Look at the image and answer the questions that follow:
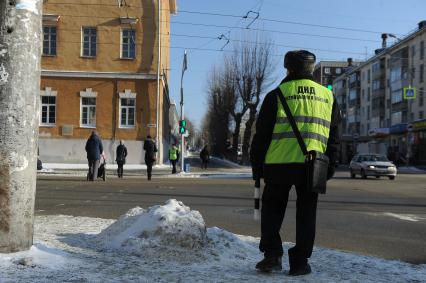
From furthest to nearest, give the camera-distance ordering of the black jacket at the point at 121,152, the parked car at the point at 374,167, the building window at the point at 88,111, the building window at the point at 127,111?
the building window at the point at 127,111 → the building window at the point at 88,111 → the parked car at the point at 374,167 → the black jacket at the point at 121,152

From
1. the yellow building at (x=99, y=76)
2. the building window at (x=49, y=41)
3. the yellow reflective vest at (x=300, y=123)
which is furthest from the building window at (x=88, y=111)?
the yellow reflective vest at (x=300, y=123)

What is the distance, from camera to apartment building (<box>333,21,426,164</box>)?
188ft

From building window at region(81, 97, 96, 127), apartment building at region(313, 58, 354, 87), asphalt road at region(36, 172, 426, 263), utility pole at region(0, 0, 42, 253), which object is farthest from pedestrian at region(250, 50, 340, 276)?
apartment building at region(313, 58, 354, 87)

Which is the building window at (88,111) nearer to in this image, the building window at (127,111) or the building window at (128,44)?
the building window at (127,111)

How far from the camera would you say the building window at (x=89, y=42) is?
3681cm

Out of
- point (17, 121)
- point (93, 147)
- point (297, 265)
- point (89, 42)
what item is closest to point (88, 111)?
point (89, 42)

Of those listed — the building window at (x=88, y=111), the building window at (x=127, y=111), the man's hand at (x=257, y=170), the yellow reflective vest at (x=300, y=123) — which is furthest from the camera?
the building window at (x=127, y=111)

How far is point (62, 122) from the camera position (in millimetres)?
36062

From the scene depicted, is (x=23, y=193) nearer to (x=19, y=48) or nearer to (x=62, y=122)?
(x=19, y=48)

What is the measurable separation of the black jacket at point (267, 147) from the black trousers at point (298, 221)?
0.36 ft

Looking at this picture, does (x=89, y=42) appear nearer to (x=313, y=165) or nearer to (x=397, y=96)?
(x=313, y=165)

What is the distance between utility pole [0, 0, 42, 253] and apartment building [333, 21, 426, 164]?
47540 millimetres

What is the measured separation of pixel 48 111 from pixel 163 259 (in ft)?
109

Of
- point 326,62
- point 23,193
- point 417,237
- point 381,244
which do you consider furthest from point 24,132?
point 326,62
